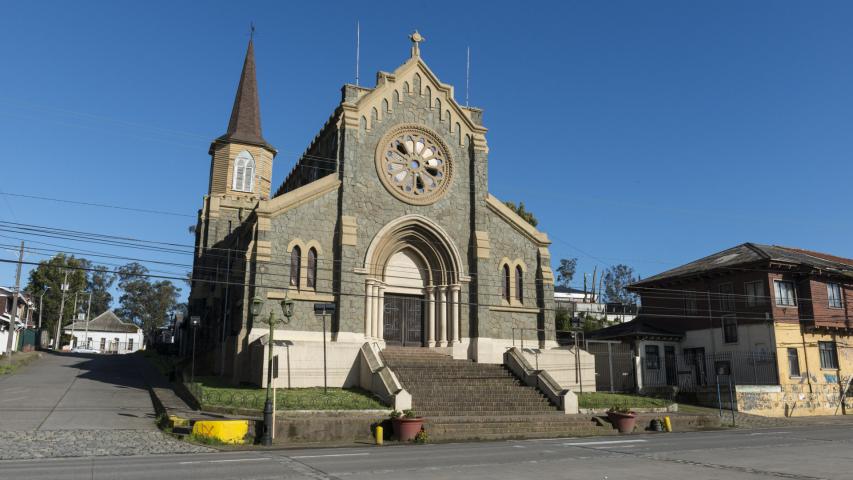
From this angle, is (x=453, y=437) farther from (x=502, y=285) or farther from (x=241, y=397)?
(x=502, y=285)

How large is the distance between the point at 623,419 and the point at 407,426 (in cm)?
853

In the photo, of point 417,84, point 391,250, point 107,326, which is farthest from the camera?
point 107,326

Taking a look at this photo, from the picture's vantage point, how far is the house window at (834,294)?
3694cm

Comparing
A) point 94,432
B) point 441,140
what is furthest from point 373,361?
point 441,140

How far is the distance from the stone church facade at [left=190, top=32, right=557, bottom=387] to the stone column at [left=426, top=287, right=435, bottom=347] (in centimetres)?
7

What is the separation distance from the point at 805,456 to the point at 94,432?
18822mm

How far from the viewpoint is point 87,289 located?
113m

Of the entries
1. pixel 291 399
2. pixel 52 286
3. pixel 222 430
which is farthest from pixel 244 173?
pixel 52 286

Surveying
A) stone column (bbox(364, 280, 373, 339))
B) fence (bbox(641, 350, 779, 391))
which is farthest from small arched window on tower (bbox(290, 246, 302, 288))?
fence (bbox(641, 350, 779, 391))

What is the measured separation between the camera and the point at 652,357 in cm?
3747

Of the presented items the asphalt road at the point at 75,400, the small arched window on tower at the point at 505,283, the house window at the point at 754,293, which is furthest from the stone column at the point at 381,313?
the house window at the point at 754,293

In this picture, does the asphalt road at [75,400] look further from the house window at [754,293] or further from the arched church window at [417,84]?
the house window at [754,293]

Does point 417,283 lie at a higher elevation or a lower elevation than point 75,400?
higher

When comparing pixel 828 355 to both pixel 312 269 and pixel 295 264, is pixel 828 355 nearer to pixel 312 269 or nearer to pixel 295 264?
pixel 312 269
